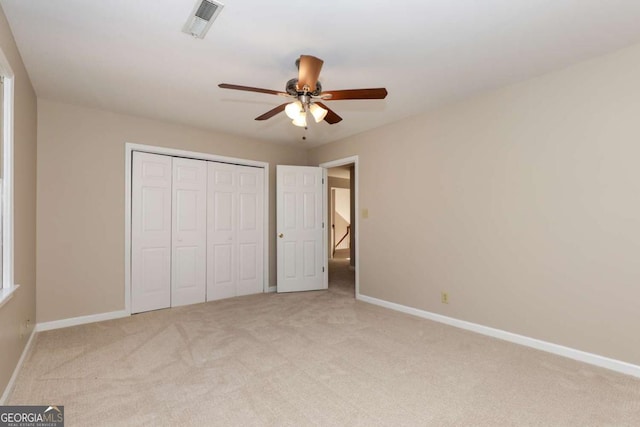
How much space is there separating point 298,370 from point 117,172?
3.14m

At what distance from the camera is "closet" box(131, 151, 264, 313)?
396cm

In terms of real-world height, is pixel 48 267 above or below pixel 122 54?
below

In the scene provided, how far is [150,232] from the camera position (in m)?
4.02

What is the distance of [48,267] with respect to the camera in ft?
11.0

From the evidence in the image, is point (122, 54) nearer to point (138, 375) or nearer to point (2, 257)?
point (2, 257)

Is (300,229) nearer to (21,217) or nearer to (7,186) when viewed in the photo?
(21,217)

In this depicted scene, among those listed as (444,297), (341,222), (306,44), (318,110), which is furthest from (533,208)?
(341,222)

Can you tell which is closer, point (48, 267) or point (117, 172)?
point (48, 267)

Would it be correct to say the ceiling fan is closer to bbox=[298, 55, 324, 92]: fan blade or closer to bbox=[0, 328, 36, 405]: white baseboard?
bbox=[298, 55, 324, 92]: fan blade

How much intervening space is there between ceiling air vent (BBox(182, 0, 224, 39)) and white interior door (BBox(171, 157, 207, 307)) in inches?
94.5

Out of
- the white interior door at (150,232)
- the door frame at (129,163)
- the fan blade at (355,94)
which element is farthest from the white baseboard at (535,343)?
the door frame at (129,163)

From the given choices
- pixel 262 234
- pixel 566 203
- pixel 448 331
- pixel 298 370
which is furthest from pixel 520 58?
pixel 262 234

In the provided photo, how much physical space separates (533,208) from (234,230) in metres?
3.76

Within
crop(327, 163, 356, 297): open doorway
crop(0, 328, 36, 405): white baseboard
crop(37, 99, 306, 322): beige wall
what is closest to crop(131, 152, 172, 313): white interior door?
crop(37, 99, 306, 322): beige wall
